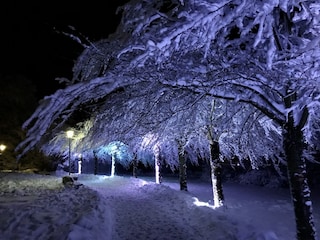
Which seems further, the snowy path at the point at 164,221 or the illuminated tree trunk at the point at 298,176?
the snowy path at the point at 164,221

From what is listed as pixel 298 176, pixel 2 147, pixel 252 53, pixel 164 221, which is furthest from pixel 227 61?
pixel 2 147

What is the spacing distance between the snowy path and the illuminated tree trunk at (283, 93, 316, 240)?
2.20 meters

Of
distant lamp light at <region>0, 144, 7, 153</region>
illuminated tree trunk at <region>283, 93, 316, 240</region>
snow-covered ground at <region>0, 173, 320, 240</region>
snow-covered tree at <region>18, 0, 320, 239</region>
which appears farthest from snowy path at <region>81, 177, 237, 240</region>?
distant lamp light at <region>0, 144, 7, 153</region>

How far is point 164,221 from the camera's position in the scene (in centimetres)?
1045

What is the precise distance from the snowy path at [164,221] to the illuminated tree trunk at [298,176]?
86.4 inches

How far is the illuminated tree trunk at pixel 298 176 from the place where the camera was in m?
6.41

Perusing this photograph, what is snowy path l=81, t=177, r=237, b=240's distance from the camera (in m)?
8.75

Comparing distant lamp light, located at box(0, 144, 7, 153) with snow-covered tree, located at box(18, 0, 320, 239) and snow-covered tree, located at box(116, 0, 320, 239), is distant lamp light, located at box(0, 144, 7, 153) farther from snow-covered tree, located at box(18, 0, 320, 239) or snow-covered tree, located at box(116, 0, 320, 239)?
snow-covered tree, located at box(116, 0, 320, 239)

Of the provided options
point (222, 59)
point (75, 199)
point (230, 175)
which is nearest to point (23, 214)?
point (75, 199)

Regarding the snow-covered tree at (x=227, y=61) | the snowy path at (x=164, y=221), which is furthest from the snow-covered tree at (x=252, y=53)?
the snowy path at (x=164, y=221)

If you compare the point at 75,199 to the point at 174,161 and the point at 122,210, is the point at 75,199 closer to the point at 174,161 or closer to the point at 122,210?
the point at 122,210

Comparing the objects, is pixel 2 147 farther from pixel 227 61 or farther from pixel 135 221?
pixel 227 61

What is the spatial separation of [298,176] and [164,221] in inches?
206

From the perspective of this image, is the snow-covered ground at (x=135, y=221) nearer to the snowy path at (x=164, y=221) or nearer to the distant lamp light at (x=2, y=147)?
the snowy path at (x=164, y=221)
